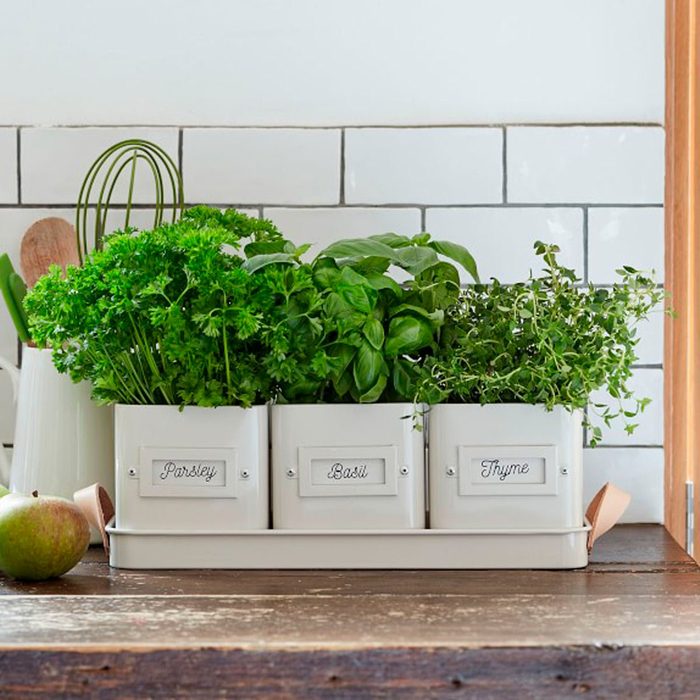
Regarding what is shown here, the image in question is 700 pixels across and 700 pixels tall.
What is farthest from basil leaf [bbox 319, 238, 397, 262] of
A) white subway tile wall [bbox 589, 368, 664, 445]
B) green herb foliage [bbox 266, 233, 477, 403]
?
white subway tile wall [bbox 589, 368, 664, 445]

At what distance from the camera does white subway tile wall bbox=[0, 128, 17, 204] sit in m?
1.28

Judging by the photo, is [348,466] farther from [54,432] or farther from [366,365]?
[54,432]

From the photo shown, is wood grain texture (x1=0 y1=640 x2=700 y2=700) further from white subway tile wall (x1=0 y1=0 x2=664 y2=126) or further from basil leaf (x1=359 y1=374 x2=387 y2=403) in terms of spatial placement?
white subway tile wall (x1=0 y1=0 x2=664 y2=126)

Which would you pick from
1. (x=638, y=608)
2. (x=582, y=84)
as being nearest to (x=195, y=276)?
(x=638, y=608)

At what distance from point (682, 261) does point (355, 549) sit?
0.56 meters

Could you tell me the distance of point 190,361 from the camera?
934 mm

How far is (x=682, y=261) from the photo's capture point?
127cm

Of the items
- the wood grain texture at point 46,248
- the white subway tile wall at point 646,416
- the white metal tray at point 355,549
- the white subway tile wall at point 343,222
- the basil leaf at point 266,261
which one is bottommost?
the white metal tray at point 355,549

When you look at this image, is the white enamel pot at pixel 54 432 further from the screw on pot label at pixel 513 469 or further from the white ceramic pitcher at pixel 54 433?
the screw on pot label at pixel 513 469

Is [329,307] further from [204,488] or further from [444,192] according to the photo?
[444,192]

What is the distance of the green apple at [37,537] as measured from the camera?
0.91 meters

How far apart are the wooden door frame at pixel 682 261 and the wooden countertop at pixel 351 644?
43 cm

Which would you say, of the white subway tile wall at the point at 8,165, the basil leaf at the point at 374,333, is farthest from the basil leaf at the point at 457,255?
the white subway tile wall at the point at 8,165

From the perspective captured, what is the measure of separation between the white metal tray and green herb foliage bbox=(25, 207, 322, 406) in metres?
0.13
